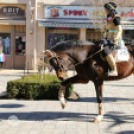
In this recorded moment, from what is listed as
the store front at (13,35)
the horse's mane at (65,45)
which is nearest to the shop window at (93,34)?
the store front at (13,35)

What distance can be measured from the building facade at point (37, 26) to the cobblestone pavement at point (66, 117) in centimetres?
1047

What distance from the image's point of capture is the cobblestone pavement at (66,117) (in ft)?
15.9

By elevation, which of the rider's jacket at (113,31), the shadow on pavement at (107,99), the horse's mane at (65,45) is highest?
the rider's jacket at (113,31)

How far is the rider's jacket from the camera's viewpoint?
5090mm

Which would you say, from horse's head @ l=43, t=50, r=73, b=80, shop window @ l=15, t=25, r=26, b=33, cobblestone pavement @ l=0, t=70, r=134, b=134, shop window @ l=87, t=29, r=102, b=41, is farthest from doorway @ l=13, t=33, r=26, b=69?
horse's head @ l=43, t=50, r=73, b=80

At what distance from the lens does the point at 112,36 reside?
17.2 feet

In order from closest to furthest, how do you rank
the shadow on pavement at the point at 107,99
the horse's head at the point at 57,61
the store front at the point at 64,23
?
the horse's head at the point at 57,61 < the shadow on pavement at the point at 107,99 < the store front at the point at 64,23

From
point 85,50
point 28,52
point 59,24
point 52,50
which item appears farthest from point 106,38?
point 28,52

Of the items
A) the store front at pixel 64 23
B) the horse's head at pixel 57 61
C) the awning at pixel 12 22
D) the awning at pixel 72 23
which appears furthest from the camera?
the awning at pixel 12 22

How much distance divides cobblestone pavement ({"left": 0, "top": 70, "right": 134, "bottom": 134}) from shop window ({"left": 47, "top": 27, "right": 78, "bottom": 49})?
1106 centimetres

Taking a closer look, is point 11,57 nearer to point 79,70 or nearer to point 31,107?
point 31,107

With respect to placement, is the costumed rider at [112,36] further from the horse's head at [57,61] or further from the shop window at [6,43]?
the shop window at [6,43]

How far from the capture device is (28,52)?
1819cm

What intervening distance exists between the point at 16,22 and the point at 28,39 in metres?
1.69
